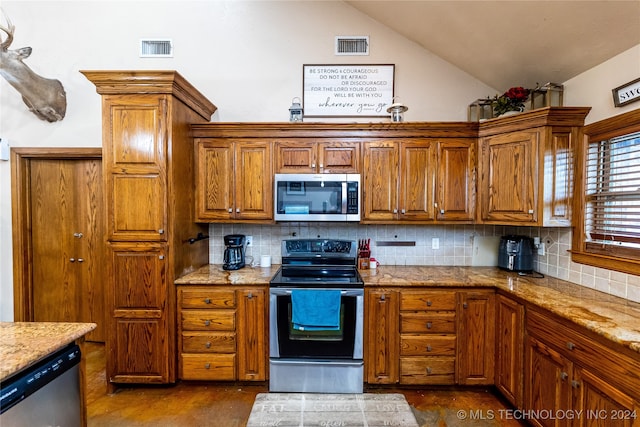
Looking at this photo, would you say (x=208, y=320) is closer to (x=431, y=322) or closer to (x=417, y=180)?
(x=431, y=322)

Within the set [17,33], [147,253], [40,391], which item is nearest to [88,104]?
[17,33]

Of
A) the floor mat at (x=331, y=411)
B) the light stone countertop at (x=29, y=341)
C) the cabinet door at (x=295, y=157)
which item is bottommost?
the floor mat at (x=331, y=411)

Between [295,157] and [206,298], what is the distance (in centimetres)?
150

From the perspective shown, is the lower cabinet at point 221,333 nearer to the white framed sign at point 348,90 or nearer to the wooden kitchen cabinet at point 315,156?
the wooden kitchen cabinet at point 315,156

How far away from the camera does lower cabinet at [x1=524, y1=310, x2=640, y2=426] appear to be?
131cm

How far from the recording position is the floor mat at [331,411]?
4.67 ft

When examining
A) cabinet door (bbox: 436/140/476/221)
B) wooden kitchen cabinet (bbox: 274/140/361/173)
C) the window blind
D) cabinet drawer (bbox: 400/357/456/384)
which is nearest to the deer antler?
wooden kitchen cabinet (bbox: 274/140/361/173)

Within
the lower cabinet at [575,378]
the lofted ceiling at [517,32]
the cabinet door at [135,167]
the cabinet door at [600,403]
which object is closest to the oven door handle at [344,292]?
the cabinet door at [135,167]

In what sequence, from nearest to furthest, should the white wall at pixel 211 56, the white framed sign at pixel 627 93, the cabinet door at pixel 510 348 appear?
the white framed sign at pixel 627 93 → the cabinet door at pixel 510 348 → the white wall at pixel 211 56

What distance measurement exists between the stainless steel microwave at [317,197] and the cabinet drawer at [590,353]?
5.01 ft

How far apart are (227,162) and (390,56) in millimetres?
2062

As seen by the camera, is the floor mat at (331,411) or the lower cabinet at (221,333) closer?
the floor mat at (331,411)

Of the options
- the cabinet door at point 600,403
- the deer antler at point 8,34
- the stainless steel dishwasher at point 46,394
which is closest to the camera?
the stainless steel dishwasher at point 46,394

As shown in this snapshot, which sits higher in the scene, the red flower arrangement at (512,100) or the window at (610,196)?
the red flower arrangement at (512,100)
